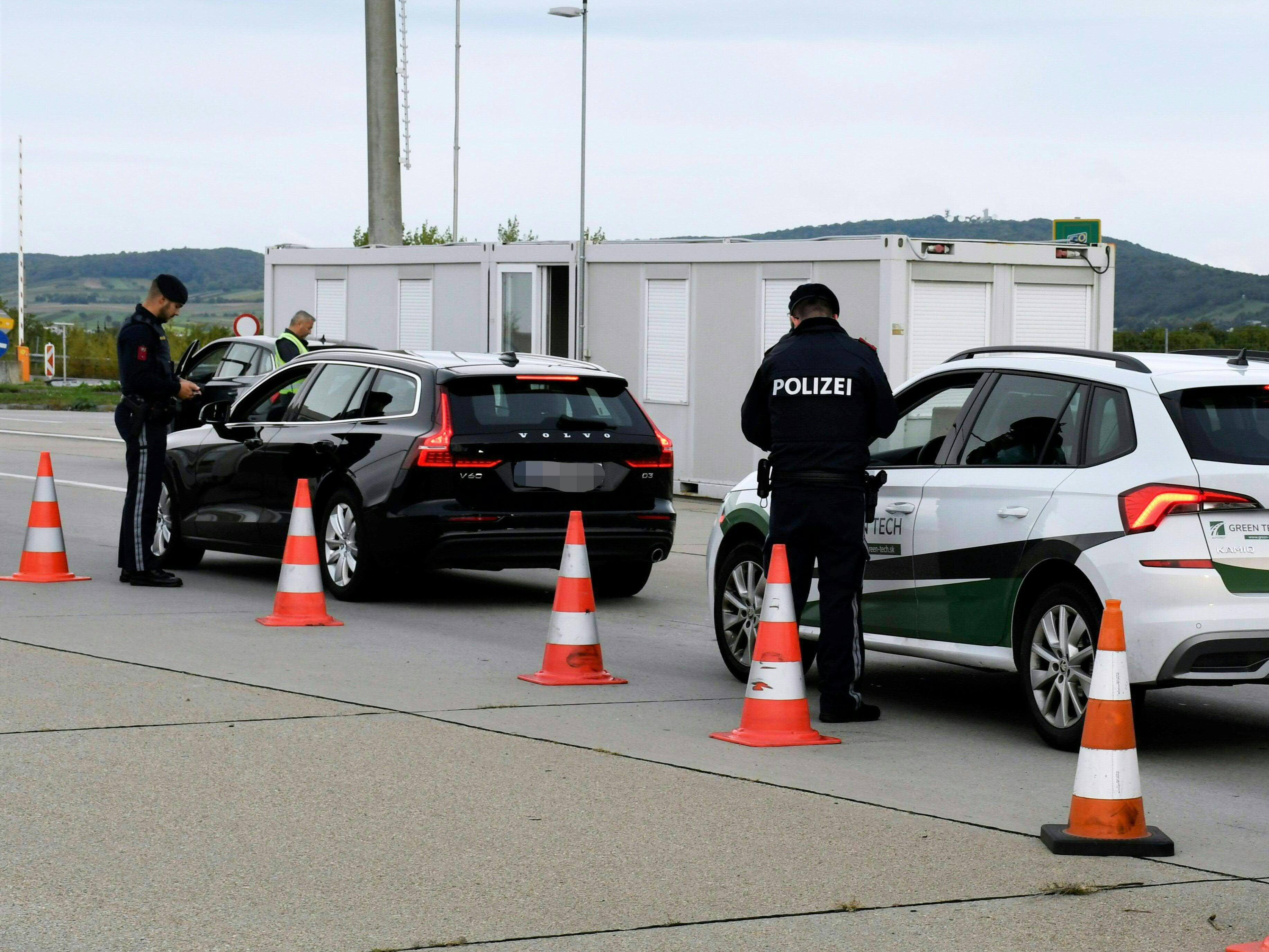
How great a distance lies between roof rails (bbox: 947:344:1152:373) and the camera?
7480 millimetres

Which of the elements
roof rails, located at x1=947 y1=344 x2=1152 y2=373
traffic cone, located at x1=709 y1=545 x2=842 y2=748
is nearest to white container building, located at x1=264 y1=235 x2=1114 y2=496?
roof rails, located at x1=947 y1=344 x2=1152 y2=373

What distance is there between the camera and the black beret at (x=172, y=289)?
472 inches

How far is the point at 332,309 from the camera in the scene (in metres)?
24.4

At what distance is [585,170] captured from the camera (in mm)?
28125

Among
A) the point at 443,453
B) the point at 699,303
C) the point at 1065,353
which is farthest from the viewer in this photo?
the point at 699,303

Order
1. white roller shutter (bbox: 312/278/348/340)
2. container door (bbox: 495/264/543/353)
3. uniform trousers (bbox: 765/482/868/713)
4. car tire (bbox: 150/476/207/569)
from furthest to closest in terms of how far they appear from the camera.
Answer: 1. white roller shutter (bbox: 312/278/348/340)
2. container door (bbox: 495/264/543/353)
3. car tire (bbox: 150/476/207/569)
4. uniform trousers (bbox: 765/482/868/713)

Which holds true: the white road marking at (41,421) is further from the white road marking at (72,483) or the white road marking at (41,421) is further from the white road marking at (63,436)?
the white road marking at (72,483)

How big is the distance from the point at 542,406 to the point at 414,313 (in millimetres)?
11969

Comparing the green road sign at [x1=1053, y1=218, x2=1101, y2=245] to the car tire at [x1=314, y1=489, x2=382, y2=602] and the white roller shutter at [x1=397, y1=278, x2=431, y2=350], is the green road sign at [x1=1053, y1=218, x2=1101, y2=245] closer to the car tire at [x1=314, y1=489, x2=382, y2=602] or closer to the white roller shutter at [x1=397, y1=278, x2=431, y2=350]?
the white roller shutter at [x1=397, y1=278, x2=431, y2=350]

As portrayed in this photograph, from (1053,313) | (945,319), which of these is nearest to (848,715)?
(945,319)

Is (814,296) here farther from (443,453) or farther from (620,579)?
(620,579)

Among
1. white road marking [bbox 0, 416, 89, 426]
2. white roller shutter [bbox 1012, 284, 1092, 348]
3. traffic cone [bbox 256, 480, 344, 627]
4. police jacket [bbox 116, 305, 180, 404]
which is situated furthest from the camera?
white road marking [bbox 0, 416, 89, 426]

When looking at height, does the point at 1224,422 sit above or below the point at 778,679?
above

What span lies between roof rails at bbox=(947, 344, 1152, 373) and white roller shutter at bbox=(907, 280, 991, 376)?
10.0m
